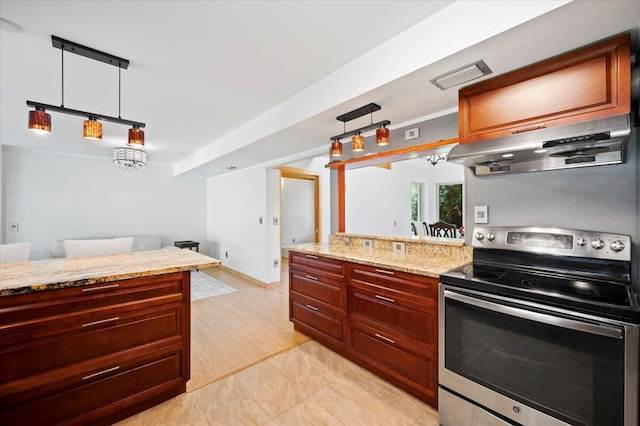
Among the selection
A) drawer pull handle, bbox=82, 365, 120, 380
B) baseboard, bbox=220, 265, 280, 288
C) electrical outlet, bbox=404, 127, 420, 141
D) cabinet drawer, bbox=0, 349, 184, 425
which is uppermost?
electrical outlet, bbox=404, 127, 420, 141

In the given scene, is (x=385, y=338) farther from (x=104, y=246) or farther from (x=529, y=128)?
(x=104, y=246)

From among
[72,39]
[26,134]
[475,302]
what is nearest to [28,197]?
[26,134]

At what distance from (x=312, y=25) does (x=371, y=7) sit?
342 mm

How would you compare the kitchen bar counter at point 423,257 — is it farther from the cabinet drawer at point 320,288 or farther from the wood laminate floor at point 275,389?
the wood laminate floor at point 275,389

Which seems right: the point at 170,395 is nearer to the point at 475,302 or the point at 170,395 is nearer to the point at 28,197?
the point at 475,302

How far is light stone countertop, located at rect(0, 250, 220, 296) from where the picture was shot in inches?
58.0

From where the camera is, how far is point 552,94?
1.53m

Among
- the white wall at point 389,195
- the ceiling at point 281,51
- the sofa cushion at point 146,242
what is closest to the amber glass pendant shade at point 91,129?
the ceiling at point 281,51

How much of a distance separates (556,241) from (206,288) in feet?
15.0

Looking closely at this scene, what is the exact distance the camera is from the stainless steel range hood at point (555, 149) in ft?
4.20

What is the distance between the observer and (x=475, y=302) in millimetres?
1505

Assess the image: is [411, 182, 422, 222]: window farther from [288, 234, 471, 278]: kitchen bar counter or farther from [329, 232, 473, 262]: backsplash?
[288, 234, 471, 278]: kitchen bar counter

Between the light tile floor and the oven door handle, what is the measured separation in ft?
2.76

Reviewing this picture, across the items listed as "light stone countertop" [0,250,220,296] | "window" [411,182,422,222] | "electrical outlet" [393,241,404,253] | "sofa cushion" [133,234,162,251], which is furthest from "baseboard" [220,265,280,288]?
"window" [411,182,422,222]
